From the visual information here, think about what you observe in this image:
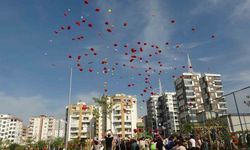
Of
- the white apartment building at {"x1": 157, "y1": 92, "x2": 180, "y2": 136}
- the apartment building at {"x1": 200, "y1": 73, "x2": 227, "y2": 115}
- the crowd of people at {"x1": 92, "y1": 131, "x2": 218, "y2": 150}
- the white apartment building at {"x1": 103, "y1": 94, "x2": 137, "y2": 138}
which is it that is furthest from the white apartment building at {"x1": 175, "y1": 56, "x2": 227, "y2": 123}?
the crowd of people at {"x1": 92, "y1": 131, "x2": 218, "y2": 150}

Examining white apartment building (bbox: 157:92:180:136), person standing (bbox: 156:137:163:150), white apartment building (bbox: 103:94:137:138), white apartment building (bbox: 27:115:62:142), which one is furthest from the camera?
white apartment building (bbox: 27:115:62:142)

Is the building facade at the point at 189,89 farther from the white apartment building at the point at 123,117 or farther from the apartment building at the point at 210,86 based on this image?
the white apartment building at the point at 123,117

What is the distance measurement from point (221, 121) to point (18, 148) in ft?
282

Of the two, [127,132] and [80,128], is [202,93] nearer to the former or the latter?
[127,132]

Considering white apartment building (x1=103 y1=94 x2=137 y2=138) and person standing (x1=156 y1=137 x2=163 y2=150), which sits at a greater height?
white apartment building (x1=103 y1=94 x2=137 y2=138)

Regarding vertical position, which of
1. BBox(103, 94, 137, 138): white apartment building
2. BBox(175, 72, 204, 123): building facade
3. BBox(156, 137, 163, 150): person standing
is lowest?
BBox(156, 137, 163, 150): person standing

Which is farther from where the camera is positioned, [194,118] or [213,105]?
[194,118]

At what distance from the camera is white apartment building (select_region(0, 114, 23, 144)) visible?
143 meters

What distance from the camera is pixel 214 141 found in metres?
17.8

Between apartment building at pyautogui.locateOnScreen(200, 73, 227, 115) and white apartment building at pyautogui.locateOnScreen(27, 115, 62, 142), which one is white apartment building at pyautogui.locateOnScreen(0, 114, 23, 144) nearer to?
white apartment building at pyautogui.locateOnScreen(27, 115, 62, 142)

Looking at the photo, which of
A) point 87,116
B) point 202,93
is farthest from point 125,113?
point 202,93

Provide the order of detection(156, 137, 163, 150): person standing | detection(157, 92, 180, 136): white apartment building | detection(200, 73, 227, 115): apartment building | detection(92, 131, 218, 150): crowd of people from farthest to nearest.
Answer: detection(157, 92, 180, 136): white apartment building, detection(200, 73, 227, 115): apartment building, detection(156, 137, 163, 150): person standing, detection(92, 131, 218, 150): crowd of people

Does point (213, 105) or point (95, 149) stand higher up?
point (213, 105)

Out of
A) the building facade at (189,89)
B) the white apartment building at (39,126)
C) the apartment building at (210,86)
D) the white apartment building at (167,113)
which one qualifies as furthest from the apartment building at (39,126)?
the apartment building at (210,86)
